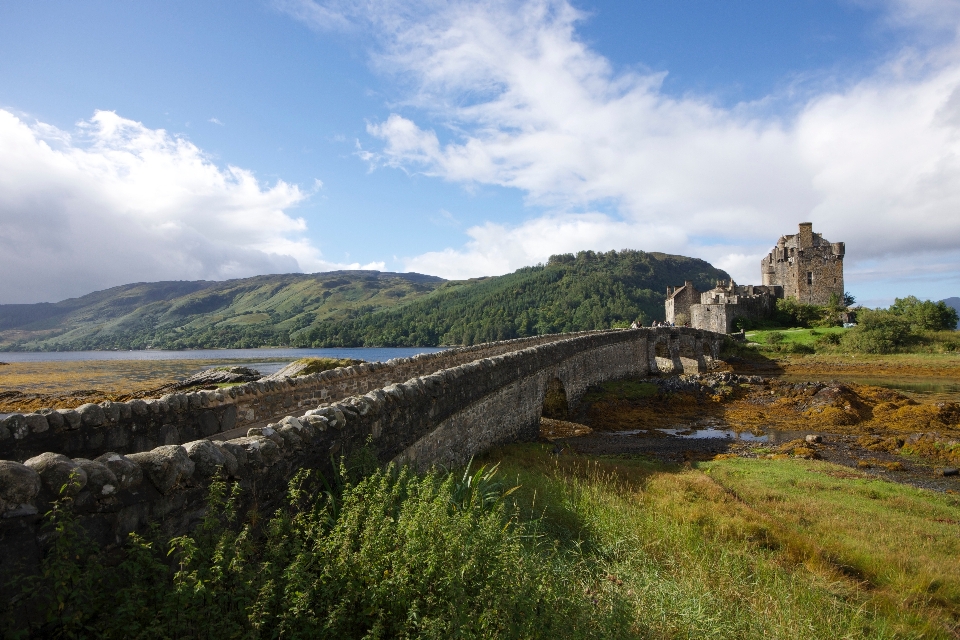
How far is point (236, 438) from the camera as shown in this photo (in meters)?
6.51

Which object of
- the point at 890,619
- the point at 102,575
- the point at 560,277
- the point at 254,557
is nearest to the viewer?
the point at 102,575

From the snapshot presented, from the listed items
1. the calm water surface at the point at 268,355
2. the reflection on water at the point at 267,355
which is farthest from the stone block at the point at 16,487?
the reflection on water at the point at 267,355

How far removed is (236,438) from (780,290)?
7375 cm

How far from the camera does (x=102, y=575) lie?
290 cm

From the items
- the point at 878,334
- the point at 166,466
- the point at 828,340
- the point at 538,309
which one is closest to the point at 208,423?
the point at 166,466

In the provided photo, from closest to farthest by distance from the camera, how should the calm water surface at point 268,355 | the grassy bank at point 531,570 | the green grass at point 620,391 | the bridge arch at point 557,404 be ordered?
1. the grassy bank at point 531,570
2. the bridge arch at point 557,404
3. the green grass at point 620,391
4. the calm water surface at point 268,355

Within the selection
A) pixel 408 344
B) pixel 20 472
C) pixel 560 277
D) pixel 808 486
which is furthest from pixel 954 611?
pixel 560 277

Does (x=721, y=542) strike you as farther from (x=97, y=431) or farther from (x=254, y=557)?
(x=97, y=431)

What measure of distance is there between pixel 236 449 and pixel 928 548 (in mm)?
10674

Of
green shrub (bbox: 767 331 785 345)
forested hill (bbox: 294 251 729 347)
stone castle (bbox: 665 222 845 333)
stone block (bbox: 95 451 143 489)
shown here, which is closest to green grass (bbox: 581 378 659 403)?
stone block (bbox: 95 451 143 489)

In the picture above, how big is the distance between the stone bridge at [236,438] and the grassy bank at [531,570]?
233mm

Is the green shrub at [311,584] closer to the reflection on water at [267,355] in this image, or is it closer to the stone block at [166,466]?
the stone block at [166,466]

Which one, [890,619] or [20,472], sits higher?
[20,472]

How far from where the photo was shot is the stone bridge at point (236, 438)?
2965 millimetres
